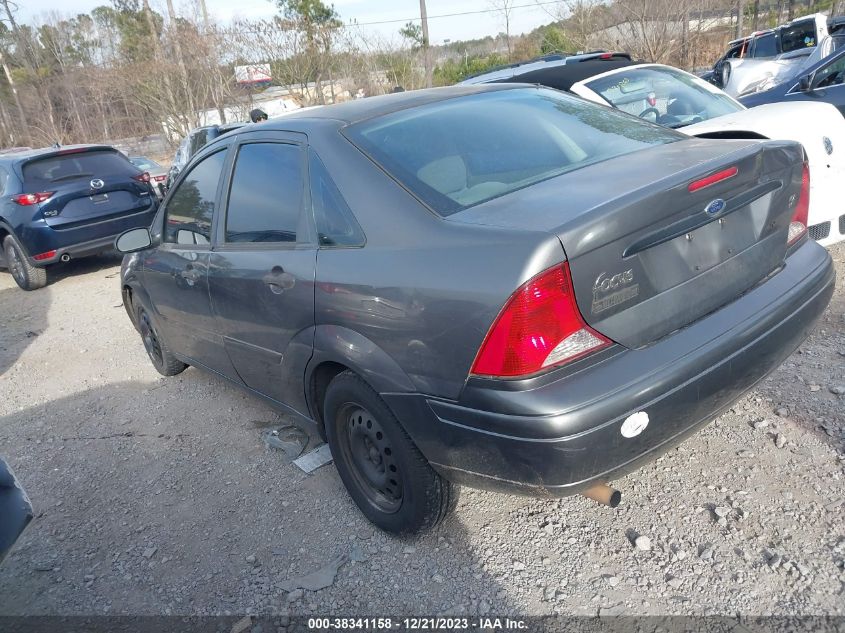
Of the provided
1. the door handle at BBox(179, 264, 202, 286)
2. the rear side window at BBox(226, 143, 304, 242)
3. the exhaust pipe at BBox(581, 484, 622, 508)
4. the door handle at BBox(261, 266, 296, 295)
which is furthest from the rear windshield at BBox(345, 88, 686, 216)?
the door handle at BBox(179, 264, 202, 286)

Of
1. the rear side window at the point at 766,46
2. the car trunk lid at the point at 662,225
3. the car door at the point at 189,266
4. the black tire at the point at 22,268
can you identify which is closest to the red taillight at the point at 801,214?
the car trunk lid at the point at 662,225

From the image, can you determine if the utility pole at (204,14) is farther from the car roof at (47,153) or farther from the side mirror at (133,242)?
the side mirror at (133,242)

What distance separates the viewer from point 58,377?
5633mm

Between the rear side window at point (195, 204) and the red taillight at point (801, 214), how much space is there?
275 centimetres

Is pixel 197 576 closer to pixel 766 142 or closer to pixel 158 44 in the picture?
pixel 766 142

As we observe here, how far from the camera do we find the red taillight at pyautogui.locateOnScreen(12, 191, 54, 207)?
8.56 meters

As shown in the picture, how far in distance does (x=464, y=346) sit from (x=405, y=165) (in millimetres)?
892

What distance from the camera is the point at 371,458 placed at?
2984 millimetres

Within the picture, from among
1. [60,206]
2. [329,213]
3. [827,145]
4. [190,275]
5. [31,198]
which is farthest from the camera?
[60,206]

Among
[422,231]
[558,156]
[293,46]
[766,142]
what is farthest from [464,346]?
[293,46]

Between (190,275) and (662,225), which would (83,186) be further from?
(662,225)

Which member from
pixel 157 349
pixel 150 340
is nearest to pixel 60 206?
pixel 150 340

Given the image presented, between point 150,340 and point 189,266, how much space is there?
1.68 meters

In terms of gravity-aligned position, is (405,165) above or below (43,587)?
above
